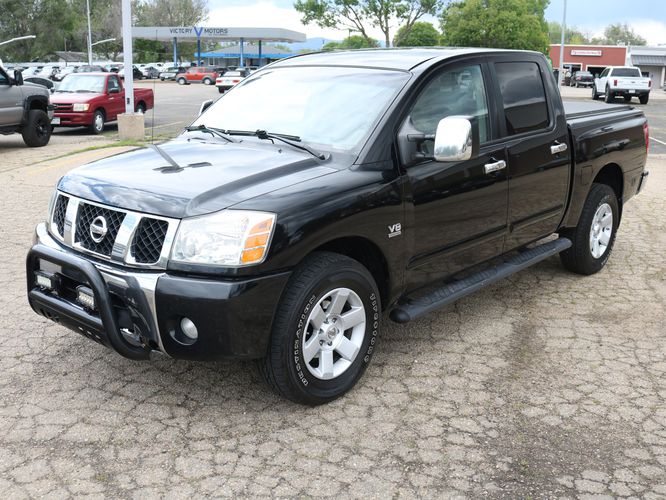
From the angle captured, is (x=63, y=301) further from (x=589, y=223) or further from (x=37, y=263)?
(x=589, y=223)

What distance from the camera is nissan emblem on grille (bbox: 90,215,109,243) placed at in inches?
142

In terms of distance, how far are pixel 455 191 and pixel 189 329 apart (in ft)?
6.08

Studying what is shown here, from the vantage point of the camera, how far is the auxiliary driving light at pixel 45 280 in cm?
376

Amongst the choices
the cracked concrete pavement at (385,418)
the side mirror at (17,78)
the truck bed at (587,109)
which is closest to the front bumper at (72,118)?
the side mirror at (17,78)

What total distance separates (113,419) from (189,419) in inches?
15.1

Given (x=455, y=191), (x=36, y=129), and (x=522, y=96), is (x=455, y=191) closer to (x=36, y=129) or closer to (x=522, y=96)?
(x=522, y=96)

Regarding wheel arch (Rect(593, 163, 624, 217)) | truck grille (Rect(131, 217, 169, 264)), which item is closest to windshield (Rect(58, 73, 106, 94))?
wheel arch (Rect(593, 163, 624, 217))

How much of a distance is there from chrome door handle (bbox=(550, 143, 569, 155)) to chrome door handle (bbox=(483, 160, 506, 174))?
0.71m

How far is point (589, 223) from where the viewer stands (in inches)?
234

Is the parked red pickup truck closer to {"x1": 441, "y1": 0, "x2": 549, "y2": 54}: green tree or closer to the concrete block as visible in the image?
the concrete block

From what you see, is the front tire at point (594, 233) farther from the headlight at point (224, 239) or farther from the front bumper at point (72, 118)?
the front bumper at point (72, 118)

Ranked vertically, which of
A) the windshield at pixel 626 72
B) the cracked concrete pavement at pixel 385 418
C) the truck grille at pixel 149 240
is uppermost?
the windshield at pixel 626 72

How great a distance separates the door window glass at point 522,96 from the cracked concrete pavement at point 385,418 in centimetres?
137

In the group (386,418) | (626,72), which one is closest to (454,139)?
(386,418)
